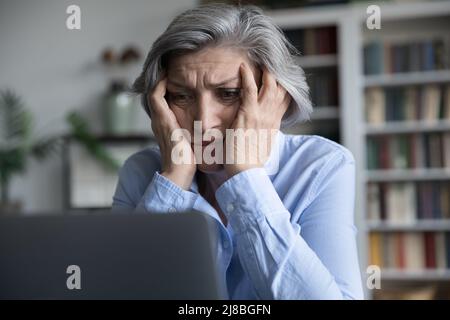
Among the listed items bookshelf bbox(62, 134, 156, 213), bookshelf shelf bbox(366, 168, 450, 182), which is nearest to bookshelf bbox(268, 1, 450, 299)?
bookshelf shelf bbox(366, 168, 450, 182)

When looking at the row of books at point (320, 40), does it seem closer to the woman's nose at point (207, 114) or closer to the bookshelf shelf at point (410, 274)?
the bookshelf shelf at point (410, 274)

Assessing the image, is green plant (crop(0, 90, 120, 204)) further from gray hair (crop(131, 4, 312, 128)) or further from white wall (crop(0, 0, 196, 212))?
gray hair (crop(131, 4, 312, 128))

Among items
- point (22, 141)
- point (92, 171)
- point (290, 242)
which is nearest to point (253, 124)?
point (290, 242)

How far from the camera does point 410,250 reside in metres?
2.90

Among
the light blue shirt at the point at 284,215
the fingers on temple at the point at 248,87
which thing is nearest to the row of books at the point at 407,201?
the light blue shirt at the point at 284,215

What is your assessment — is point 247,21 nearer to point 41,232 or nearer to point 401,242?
point 41,232

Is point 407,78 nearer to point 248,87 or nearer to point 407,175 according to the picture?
point 407,175

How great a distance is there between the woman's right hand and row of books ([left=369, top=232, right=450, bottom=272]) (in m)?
2.25

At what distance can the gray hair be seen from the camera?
0.74m

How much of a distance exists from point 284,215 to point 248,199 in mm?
43

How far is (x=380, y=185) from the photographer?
2.98 metres

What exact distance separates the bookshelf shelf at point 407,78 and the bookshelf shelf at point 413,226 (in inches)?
26.1

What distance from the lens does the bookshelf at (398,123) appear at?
2.88 meters
